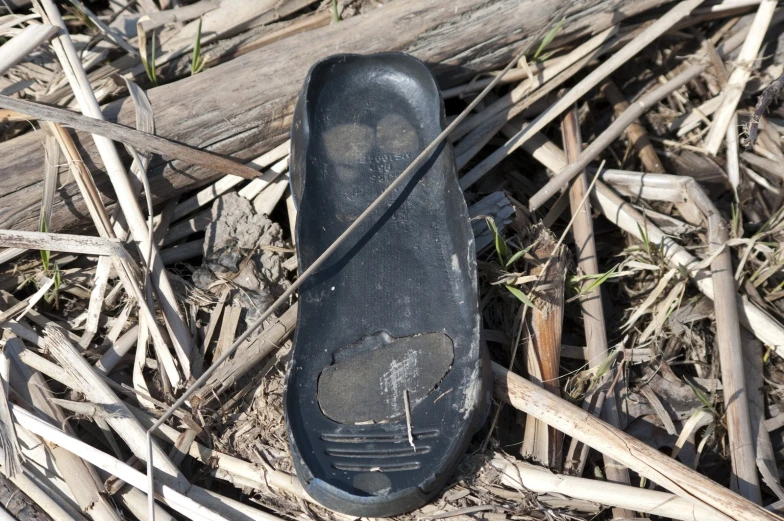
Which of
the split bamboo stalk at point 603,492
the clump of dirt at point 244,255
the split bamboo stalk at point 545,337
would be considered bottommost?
the split bamboo stalk at point 603,492

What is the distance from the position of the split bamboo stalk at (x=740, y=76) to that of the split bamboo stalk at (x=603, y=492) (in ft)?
4.03

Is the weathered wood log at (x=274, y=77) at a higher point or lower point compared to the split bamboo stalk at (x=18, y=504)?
higher

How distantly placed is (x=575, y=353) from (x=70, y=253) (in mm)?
1496

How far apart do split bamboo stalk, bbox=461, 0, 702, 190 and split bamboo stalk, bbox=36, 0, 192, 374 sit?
0.94 metres

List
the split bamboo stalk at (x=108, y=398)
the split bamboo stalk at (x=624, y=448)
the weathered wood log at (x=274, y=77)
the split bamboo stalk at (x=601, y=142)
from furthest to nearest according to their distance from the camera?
the split bamboo stalk at (x=601, y=142) < the weathered wood log at (x=274, y=77) < the split bamboo stalk at (x=108, y=398) < the split bamboo stalk at (x=624, y=448)

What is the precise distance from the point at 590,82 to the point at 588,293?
75 centimetres

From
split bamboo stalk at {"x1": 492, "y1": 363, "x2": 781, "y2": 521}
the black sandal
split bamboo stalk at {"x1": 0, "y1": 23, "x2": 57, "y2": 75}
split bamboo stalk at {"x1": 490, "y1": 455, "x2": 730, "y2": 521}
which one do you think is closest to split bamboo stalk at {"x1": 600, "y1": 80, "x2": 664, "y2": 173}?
the black sandal

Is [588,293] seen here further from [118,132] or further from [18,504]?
[18,504]

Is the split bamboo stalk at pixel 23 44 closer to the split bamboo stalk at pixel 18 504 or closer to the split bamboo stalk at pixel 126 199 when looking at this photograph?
the split bamboo stalk at pixel 126 199

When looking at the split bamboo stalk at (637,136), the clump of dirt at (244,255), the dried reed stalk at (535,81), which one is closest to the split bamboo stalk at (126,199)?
the clump of dirt at (244,255)

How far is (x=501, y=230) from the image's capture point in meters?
2.09

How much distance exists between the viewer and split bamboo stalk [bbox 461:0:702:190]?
7.38 feet

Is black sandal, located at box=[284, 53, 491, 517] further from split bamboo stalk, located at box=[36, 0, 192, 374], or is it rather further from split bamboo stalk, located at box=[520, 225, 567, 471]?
split bamboo stalk, located at box=[36, 0, 192, 374]

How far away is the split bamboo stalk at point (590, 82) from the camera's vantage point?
225cm
